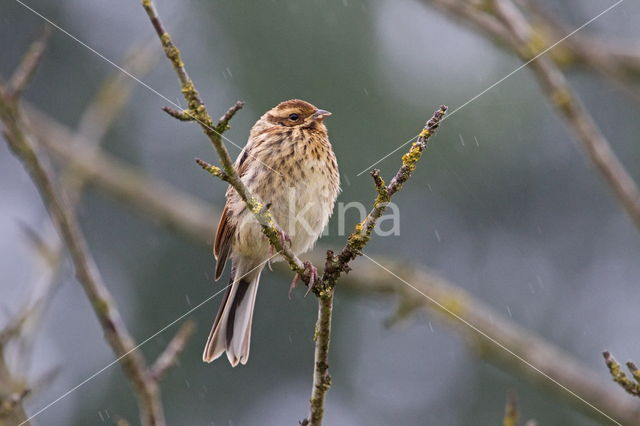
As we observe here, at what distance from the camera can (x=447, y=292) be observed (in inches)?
252

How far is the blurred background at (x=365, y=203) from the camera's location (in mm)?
9820

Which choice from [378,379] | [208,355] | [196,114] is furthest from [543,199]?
[196,114]

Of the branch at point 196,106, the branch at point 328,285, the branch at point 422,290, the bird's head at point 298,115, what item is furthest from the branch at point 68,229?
the bird's head at point 298,115

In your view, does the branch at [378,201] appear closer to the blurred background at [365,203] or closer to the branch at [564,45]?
the branch at [564,45]

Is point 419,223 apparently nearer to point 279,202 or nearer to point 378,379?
point 378,379

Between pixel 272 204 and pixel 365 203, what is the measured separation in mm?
4693

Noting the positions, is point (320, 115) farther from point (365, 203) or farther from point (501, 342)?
point (365, 203)

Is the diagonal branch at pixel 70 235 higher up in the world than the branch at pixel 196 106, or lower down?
lower down

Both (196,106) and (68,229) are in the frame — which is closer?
(196,106)

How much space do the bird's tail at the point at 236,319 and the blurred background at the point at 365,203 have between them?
369 centimetres

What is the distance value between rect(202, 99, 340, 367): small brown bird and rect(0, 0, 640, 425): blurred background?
3.66m

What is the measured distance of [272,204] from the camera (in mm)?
5242

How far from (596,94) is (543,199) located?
1.68 m

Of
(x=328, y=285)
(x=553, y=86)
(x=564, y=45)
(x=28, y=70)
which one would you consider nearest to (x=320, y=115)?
(x=553, y=86)
